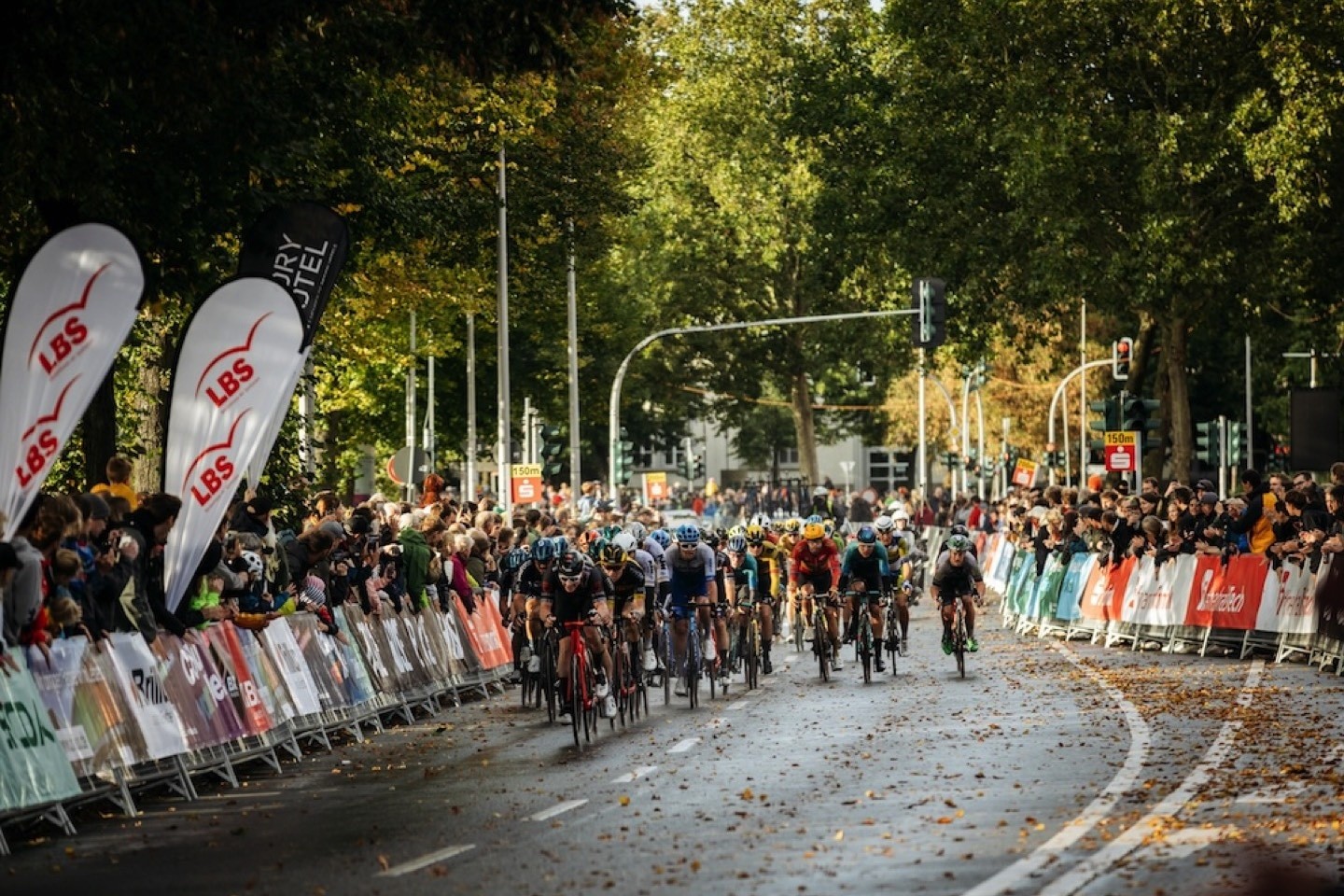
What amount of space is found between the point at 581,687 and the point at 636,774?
10.2 ft

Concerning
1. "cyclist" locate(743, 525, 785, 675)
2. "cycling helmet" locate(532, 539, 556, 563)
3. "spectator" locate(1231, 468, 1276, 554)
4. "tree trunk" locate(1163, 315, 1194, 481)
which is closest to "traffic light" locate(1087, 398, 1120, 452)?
"cyclist" locate(743, 525, 785, 675)

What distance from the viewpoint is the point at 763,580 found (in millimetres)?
30203

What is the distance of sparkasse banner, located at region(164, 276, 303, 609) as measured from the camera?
1944 cm

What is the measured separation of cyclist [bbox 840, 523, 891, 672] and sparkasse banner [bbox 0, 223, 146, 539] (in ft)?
43.2

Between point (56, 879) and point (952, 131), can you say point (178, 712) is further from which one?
point (952, 131)

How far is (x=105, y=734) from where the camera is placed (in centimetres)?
1560

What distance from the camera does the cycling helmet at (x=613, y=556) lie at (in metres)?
23.1

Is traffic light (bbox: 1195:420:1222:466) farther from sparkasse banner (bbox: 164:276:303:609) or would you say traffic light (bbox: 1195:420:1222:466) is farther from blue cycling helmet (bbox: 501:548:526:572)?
sparkasse banner (bbox: 164:276:303:609)

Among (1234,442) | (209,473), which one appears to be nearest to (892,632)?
(209,473)

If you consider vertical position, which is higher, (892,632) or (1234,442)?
(1234,442)

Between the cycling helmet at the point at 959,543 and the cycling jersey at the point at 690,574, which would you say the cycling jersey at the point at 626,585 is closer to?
the cycling jersey at the point at 690,574

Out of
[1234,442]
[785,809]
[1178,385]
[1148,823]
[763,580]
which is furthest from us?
[1234,442]

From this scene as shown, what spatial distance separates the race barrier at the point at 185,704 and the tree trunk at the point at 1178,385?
2636 cm

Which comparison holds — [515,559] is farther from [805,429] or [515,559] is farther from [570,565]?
[805,429]
